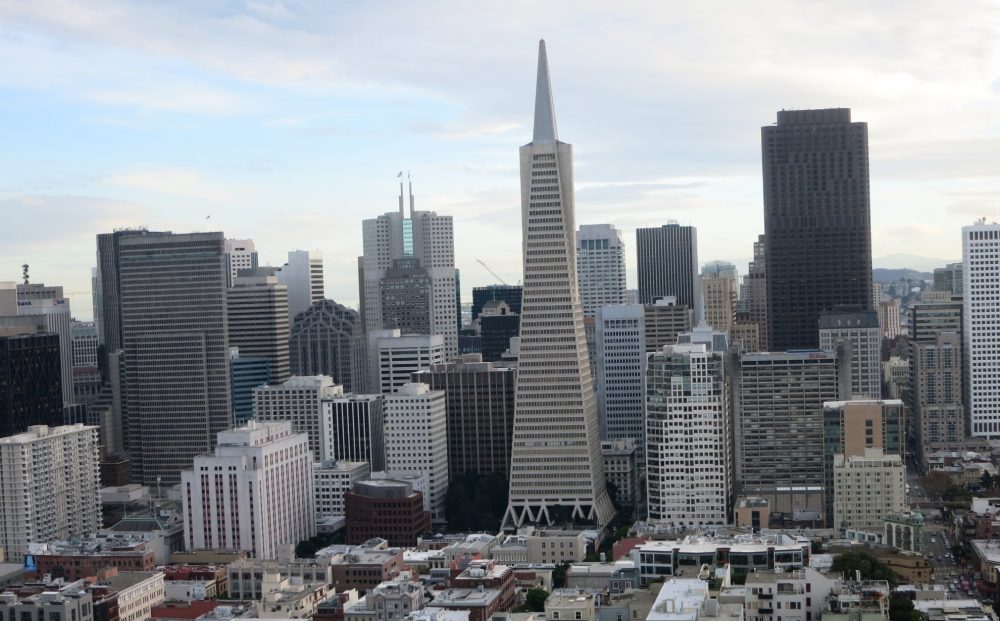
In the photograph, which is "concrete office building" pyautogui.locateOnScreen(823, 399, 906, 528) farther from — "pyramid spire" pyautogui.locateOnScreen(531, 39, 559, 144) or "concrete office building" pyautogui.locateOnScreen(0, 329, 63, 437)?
"concrete office building" pyautogui.locateOnScreen(0, 329, 63, 437)

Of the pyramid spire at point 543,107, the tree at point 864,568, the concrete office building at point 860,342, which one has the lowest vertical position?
the tree at point 864,568

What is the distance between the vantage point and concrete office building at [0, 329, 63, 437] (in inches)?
5827

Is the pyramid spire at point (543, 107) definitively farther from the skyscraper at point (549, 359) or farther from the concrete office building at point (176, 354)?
the concrete office building at point (176, 354)

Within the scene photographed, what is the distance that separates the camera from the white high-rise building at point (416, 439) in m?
141

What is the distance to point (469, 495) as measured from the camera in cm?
14088

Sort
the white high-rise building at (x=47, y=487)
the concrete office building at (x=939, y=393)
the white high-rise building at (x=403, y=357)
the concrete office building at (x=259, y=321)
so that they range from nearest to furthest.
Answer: the white high-rise building at (x=47, y=487), the concrete office building at (x=939, y=393), the white high-rise building at (x=403, y=357), the concrete office building at (x=259, y=321)

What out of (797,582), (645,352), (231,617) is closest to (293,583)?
(231,617)

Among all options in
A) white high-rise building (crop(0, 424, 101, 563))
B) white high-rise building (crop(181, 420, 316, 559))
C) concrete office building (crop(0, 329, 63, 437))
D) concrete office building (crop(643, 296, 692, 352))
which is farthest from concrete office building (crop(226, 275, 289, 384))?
white high-rise building (crop(181, 420, 316, 559))

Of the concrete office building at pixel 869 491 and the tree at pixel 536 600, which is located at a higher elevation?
the concrete office building at pixel 869 491

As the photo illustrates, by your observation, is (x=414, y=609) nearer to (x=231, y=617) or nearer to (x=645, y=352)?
(x=231, y=617)

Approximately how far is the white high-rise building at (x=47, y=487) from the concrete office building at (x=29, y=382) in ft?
45.4

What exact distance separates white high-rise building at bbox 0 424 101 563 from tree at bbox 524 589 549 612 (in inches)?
1991

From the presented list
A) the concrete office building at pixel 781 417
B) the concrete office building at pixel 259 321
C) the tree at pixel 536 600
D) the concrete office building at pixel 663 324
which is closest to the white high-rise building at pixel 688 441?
the concrete office building at pixel 781 417

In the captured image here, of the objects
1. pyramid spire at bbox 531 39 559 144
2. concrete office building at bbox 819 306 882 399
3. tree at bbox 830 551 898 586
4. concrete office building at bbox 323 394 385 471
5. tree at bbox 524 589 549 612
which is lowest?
tree at bbox 524 589 549 612
